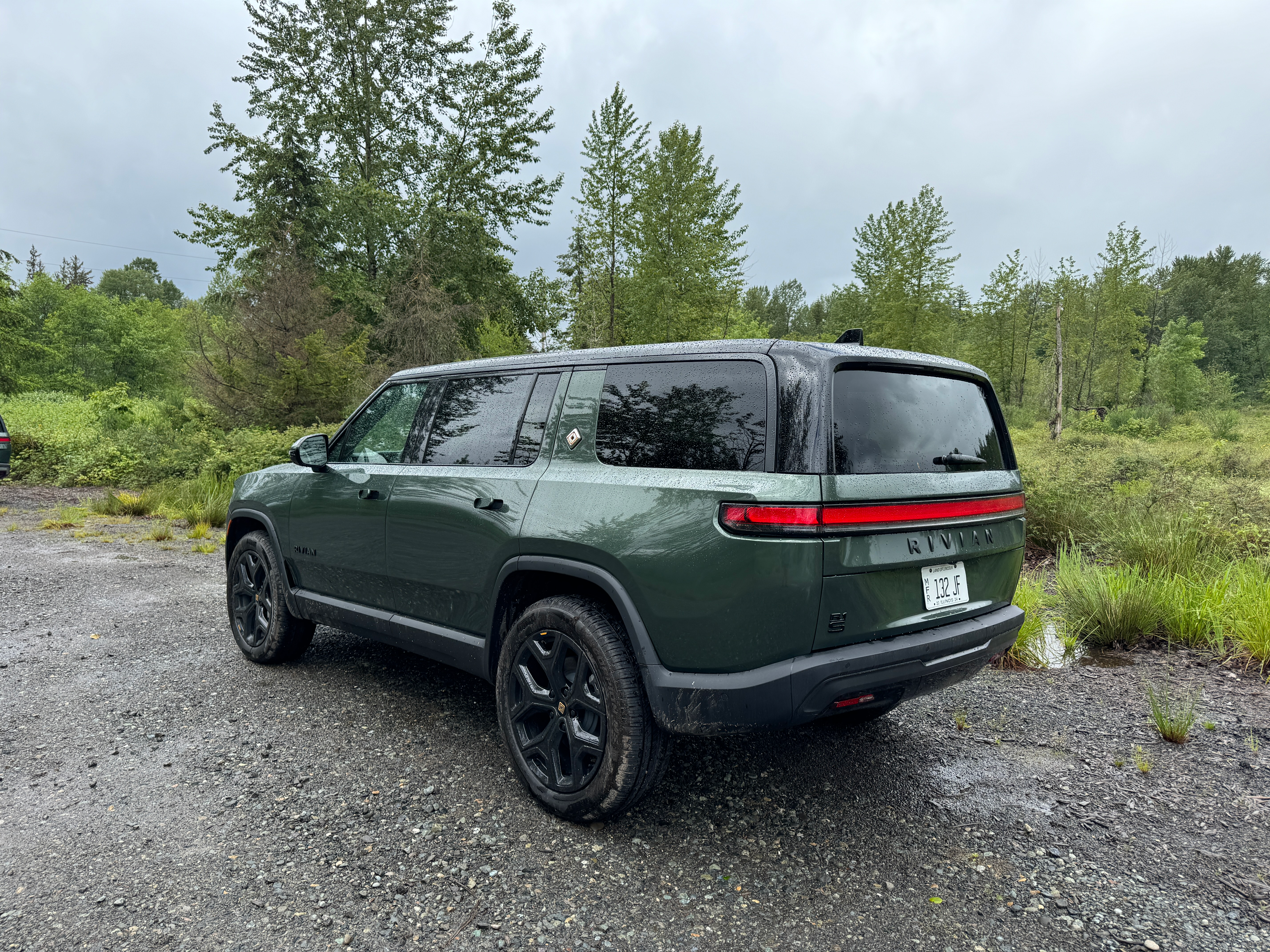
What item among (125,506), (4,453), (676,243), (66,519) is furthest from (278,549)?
(676,243)

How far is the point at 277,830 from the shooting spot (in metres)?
2.61

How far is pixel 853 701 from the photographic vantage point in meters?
2.33

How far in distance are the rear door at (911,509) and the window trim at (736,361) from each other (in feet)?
0.63

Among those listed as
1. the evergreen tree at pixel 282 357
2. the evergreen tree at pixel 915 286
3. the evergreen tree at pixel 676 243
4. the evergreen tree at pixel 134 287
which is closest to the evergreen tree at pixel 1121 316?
the evergreen tree at pixel 915 286

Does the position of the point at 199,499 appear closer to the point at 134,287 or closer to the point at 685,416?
the point at 685,416

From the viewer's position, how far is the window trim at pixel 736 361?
230 cm

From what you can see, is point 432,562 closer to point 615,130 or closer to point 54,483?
point 54,483

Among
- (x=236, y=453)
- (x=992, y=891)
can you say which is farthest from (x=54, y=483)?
(x=992, y=891)

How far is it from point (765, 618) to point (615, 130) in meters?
21.6

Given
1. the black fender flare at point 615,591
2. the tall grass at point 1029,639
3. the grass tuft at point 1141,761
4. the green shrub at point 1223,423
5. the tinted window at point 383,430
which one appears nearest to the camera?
the black fender flare at point 615,591

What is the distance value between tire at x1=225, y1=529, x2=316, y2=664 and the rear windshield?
336 centimetres

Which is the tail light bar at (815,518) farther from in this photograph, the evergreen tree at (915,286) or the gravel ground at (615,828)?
the evergreen tree at (915,286)

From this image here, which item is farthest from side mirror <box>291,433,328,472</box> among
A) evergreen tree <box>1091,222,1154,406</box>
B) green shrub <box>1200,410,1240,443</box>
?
evergreen tree <box>1091,222,1154,406</box>

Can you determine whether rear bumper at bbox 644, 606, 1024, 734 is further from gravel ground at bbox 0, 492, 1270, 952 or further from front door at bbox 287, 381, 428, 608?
front door at bbox 287, 381, 428, 608
